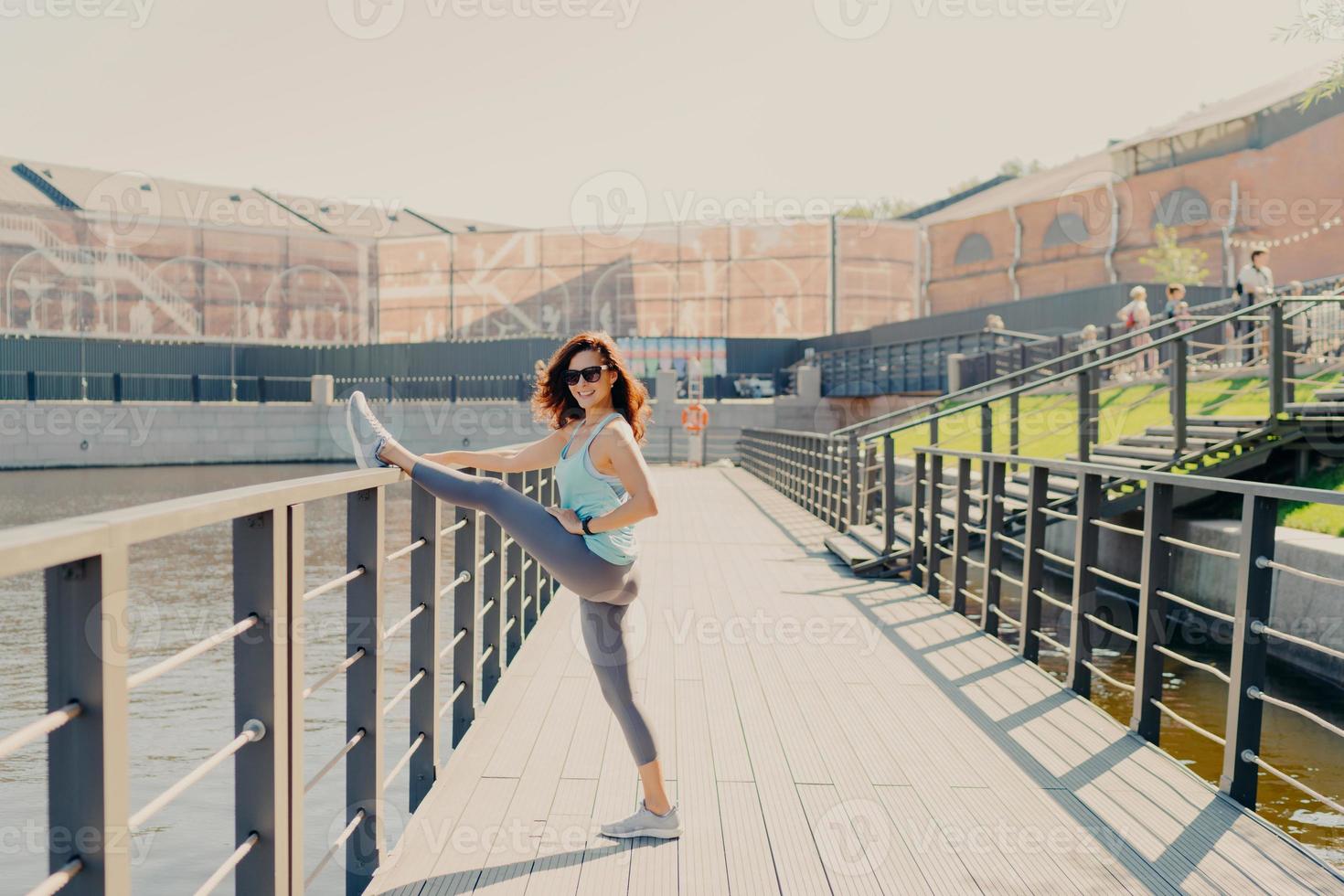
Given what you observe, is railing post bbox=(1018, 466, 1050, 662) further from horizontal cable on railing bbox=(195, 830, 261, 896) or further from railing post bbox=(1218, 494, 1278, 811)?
horizontal cable on railing bbox=(195, 830, 261, 896)

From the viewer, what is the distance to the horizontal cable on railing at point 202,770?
2.16m

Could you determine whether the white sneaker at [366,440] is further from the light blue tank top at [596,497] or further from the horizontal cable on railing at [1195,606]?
the horizontal cable on railing at [1195,606]

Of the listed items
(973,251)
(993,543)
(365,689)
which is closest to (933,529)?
(993,543)

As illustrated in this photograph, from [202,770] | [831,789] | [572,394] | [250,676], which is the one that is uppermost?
[572,394]

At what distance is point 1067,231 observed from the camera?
2018 inches

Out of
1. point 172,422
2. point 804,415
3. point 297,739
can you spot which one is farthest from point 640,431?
point 172,422

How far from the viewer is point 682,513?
17.3m

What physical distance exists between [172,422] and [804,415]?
2395cm

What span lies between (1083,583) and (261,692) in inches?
175

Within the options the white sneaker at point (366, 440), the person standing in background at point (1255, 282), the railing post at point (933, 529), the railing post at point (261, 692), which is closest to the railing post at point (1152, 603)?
the white sneaker at point (366, 440)

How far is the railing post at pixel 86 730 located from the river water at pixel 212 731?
352 centimetres

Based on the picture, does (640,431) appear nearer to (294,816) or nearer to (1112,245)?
(294,816)

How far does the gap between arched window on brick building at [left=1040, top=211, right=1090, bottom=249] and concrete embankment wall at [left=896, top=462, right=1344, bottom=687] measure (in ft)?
134

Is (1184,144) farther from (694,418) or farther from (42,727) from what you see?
(42,727)
